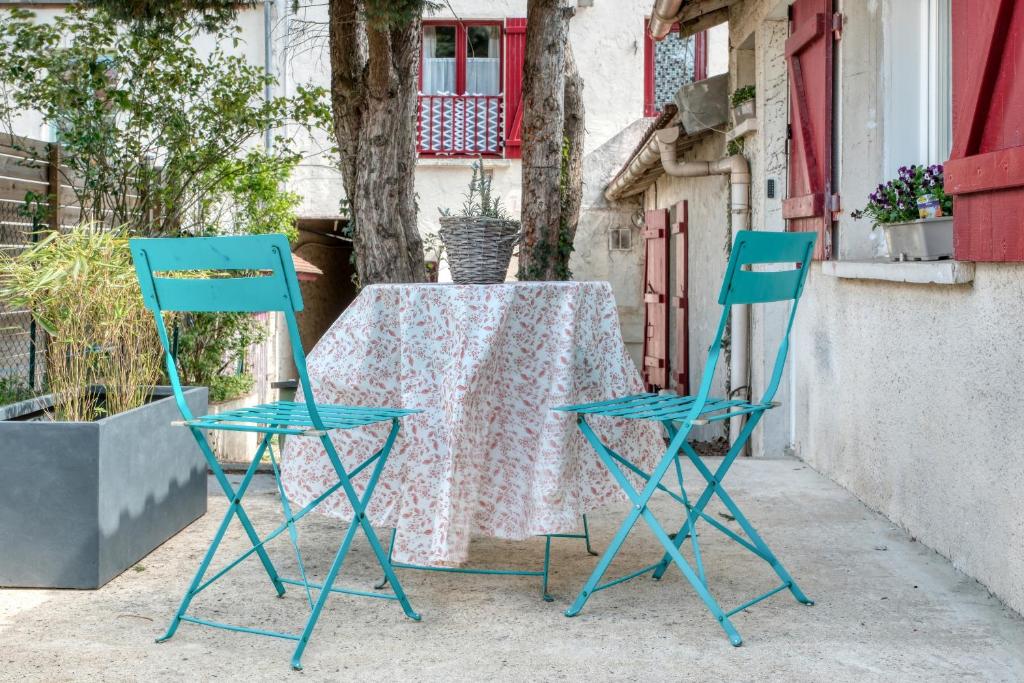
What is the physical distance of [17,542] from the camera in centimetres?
335

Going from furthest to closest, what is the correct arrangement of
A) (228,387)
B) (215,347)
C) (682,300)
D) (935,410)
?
(228,387) → (215,347) → (682,300) → (935,410)

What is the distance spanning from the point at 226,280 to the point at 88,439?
923 millimetres

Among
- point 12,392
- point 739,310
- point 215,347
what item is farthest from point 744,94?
point 215,347

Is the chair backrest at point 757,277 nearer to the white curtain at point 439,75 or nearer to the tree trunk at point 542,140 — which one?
the tree trunk at point 542,140

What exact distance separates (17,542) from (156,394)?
1.04 m

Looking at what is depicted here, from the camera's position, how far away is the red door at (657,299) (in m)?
11.2

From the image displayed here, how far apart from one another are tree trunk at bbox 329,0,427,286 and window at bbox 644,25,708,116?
8.23 metres

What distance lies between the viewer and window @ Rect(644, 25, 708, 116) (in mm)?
14094

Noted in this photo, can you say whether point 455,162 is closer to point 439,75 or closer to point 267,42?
point 439,75

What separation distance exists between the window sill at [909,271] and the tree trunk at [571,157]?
3.10 m

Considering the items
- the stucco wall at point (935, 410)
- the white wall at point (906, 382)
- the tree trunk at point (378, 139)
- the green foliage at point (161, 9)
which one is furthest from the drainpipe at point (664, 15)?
the green foliage at point (161, 9)

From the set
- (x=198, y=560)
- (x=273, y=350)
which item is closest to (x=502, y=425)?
(x=198, y=560)

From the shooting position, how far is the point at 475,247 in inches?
134

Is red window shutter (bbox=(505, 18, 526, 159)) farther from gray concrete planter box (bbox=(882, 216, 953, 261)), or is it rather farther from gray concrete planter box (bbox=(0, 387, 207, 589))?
gray concrete planter box (bbox=(0, 387, 207, 589))
